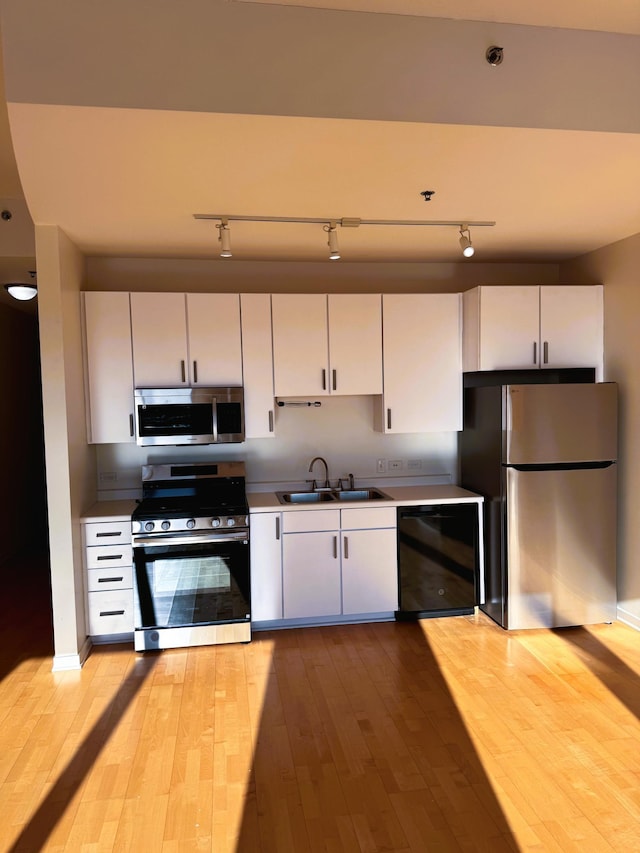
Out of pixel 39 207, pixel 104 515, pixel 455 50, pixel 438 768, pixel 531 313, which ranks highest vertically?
pixel 455 50

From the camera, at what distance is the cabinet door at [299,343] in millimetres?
4066

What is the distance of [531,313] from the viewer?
4.10 metres

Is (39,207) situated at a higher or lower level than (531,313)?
higher

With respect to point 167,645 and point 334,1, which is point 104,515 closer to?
point 167,645

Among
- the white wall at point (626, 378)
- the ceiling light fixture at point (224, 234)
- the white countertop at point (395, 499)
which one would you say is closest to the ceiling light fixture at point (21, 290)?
the ceiling light fixture at point (224, 234)

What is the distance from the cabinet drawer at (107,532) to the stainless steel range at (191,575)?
86 mm

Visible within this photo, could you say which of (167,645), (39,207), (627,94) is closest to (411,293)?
(627,94)

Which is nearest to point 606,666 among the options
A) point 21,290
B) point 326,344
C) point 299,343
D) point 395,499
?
point 395,499

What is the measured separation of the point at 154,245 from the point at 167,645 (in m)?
2.52

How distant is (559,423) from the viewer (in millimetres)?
3805

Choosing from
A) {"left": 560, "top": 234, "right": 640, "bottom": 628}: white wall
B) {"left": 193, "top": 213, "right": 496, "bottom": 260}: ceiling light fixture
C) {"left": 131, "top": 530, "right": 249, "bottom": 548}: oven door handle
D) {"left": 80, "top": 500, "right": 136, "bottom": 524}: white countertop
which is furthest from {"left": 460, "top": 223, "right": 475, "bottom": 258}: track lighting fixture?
{"left": 80, "top": 500, "right": 136, "bottom": 524}: white countertop

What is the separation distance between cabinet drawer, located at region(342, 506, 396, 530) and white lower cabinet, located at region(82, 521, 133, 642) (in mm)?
1385

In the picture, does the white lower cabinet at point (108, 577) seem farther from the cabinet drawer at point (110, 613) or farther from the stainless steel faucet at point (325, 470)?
the stainless steel faucet at point (325, 470)

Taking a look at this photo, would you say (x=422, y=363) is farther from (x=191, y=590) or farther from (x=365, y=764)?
(x=365, y=764)
